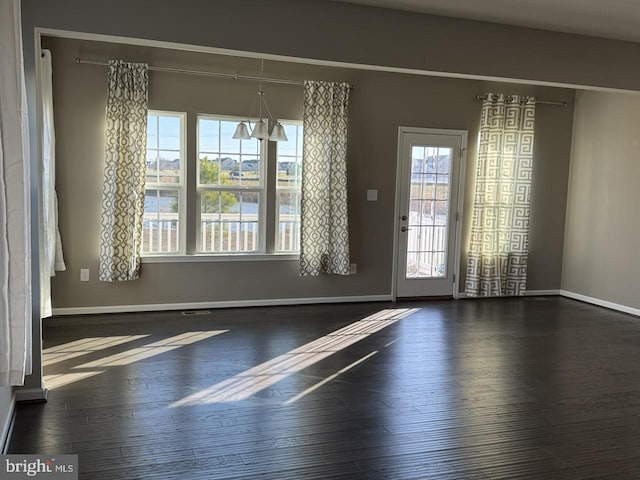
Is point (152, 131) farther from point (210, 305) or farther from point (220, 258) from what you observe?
point (210, 305)

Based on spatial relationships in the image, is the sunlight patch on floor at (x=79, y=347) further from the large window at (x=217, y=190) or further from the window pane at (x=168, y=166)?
the window pane at (x=168, y=166)

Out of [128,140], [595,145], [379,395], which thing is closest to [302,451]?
[379,395]

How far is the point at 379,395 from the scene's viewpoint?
363cm

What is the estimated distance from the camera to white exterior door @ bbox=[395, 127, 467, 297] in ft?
21.2

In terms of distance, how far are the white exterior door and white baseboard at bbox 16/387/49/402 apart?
4.12 m

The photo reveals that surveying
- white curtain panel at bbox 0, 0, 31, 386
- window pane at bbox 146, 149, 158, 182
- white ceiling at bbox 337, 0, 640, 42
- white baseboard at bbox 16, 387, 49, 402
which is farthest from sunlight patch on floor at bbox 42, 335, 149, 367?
white ceiling at bbox 337, 0, 640, 42

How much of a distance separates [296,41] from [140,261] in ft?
9.43

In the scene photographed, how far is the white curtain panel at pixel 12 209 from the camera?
1.95 metres

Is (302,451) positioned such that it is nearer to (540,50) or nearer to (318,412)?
(318,412)

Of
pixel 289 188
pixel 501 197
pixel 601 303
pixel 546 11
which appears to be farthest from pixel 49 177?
pixel 601 303

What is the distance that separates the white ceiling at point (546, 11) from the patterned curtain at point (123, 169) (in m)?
2.48

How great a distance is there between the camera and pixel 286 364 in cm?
418

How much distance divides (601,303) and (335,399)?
4441 millimetres

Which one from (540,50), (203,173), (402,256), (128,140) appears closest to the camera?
(540,50)
